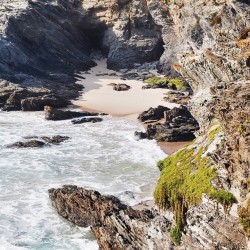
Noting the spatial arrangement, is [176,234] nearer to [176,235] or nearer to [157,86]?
[176,235]

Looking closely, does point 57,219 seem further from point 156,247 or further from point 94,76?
point 94,76

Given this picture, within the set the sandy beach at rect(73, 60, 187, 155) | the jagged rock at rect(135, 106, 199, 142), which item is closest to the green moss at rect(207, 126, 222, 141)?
the jagged rock at rect(135, 106, 199, 142)

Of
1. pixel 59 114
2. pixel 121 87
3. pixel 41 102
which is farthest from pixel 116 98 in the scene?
pixel 59 114

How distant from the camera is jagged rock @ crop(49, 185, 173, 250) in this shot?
1513 cm

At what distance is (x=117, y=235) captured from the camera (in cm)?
Answer: 1881

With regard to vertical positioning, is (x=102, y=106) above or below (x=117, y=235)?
above

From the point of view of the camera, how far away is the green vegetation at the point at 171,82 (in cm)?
6940

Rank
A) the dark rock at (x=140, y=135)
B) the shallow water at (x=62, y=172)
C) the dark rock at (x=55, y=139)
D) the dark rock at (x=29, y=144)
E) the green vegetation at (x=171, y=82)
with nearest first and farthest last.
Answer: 1. the shallow water at (x=62, y=172)
2. the dark rock at (x=29, y=144)
3. the dark rock at (x=55, y=139)
4. the dark rock at (x=140, y=135)
5. the green vegetation at (x=171, y=82)

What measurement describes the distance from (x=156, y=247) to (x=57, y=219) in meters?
11.1

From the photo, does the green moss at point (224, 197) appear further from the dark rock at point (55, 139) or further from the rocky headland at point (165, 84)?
the dark rock at point (55, 139)

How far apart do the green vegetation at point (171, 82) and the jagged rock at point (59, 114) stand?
2006cm

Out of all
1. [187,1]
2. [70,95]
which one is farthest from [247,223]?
[187,1]

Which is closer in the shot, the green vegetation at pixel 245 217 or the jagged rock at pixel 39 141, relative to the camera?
the green vegetation at pixel 245 217

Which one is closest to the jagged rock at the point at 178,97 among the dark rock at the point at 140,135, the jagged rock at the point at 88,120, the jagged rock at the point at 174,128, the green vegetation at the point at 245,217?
the jagged rock at the point at 174,128
